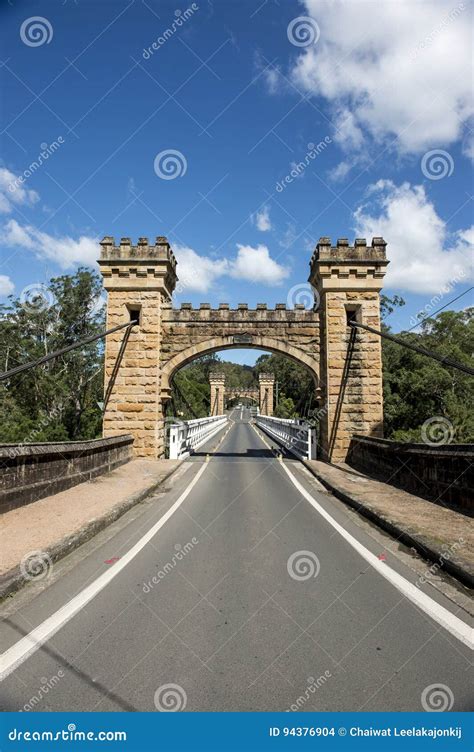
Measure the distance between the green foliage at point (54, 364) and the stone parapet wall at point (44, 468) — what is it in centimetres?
1654

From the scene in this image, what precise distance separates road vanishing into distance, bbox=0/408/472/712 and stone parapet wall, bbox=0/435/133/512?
1705 mm

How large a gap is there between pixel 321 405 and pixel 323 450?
164cm

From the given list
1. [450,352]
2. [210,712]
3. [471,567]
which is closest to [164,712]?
[210,712]

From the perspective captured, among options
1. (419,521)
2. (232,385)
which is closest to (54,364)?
(419,521)

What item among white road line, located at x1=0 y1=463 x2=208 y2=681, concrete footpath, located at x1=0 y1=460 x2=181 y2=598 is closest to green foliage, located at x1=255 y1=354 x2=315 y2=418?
concrete footpath, located at x1=0 y1=460 x2=181 y2=598

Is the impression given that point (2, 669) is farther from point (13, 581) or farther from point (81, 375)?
point (81, 375)

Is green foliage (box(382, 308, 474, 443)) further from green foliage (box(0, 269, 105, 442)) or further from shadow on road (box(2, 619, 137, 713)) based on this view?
shadow on road (box(2, 619, 137, 713))

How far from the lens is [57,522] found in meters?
6.38

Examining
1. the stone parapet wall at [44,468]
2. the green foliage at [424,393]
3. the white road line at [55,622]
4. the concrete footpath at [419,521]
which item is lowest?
the white road line at [55,622]

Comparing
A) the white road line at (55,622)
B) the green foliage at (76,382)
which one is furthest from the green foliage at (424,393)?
the white road line at (55,622)

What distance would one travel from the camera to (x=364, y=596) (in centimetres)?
418

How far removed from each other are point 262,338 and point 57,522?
12.3m

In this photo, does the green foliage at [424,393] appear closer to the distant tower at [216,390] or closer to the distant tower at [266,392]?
the distant tower at [266,392]

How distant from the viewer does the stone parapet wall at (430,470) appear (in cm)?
736
